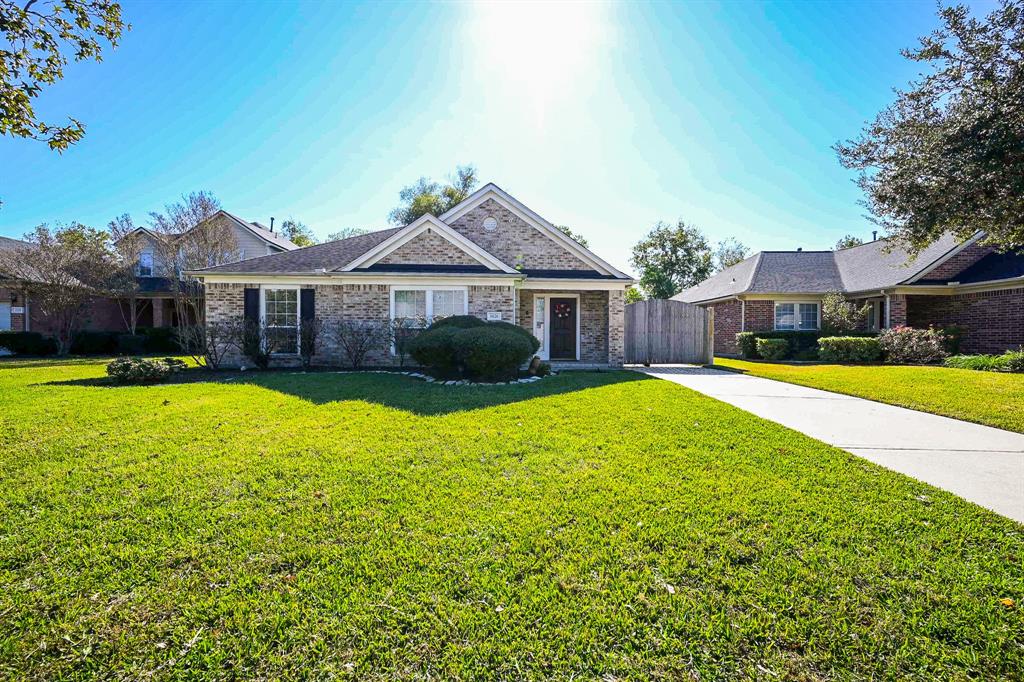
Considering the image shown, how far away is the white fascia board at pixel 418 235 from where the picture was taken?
13719 mm

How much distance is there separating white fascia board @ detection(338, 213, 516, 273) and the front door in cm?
332

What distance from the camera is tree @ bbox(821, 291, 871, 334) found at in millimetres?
18734

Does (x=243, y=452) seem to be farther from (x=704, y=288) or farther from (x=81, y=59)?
(x=704, y=288)

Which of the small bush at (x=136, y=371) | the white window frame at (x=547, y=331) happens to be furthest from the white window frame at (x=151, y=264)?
the white window frame at (x=547, y=331)

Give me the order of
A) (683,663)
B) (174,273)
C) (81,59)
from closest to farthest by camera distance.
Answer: (683,663)
(81,59)
(174,273)

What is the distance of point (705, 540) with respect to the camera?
317 cm

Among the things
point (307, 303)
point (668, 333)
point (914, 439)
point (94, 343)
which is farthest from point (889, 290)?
point (94, 343)

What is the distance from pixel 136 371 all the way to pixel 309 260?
6370 mm

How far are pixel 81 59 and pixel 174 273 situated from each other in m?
20.6

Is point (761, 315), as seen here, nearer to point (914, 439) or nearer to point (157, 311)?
point (914, 439)

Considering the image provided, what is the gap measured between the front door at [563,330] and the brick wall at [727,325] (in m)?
9.33

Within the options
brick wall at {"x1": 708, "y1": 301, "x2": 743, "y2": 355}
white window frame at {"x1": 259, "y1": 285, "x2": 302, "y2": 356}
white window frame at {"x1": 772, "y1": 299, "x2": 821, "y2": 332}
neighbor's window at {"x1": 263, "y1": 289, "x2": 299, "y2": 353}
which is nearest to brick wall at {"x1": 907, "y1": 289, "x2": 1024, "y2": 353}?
white window frame at {"x1": 772, "y1": 299, "x2": 821, "y2": 332}

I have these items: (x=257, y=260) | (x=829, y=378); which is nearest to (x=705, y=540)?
(x=829, y=378)

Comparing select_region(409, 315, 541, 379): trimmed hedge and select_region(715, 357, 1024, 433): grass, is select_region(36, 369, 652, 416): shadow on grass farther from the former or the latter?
select_region(715, 357, 1024, 433): grass
